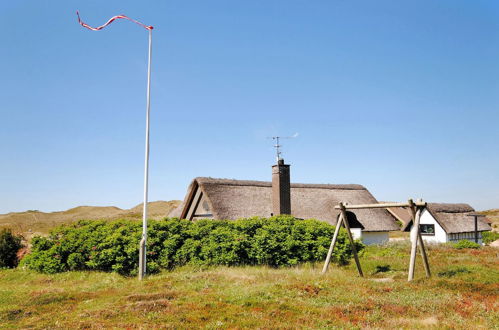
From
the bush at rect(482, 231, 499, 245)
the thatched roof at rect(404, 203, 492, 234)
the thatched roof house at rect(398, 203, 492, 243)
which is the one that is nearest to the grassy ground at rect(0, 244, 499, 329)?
the thatched roof house at rect(398, 203, 492, 243)

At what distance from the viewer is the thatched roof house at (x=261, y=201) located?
26.8m

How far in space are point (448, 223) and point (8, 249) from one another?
3792 cm

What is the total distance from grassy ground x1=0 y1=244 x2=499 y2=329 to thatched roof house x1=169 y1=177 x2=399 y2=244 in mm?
11333

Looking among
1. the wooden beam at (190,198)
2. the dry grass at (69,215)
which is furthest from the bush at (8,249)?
the dry grass at (69,215)

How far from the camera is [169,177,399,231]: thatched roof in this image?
2671cm

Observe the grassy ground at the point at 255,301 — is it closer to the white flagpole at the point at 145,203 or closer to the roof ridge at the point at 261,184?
the white flagpole at the point at 145,203

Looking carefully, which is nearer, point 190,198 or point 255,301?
point 255,301

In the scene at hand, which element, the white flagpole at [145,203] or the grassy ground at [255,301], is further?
the white flagpole at [145,203]

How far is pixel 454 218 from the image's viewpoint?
39.3m

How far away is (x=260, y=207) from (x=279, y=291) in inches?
666

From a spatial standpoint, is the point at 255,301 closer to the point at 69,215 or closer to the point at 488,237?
the point at 488,237

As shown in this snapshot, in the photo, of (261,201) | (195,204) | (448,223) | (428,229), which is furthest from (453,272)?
(428,229)

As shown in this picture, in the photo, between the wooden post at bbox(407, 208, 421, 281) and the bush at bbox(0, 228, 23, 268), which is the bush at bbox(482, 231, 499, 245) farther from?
the bush at bbox(0, 228, 23, 268)

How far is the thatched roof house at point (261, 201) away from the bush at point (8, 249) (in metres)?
11.7
